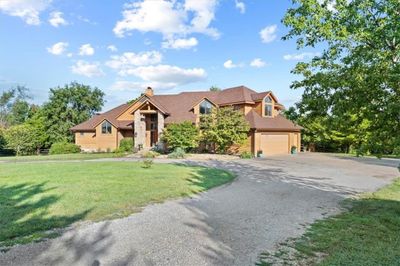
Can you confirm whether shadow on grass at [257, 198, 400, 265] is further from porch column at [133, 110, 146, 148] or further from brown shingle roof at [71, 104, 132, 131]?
brown shingle roof at [71, 104, 132, 131]

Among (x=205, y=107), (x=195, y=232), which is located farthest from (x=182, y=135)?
(x=195, y=232)

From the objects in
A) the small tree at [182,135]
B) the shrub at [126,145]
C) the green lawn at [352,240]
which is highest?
the small tree at [182,135]

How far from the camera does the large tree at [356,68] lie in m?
6.61

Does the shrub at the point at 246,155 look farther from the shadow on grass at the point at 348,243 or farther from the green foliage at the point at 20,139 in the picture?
the green foliage at the point at 20,139

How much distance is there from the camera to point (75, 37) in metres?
22.8

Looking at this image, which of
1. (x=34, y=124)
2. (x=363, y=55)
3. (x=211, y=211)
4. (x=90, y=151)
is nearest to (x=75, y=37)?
(x=90, y=151)

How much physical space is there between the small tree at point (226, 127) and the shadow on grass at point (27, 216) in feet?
61.5

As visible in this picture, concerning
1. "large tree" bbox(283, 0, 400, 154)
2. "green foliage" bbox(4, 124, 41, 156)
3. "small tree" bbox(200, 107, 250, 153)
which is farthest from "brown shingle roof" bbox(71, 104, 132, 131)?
"large tree" bbox(283, 0, 400, 154)

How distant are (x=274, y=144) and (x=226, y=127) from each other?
242 inches

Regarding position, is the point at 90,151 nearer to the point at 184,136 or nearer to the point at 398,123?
the point at 184,136

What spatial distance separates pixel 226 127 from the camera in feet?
89.2

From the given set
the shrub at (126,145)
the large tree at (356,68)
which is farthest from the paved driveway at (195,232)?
the shrub at (126,145)

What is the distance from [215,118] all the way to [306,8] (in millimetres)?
20524

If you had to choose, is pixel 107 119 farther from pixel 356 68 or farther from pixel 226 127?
pixel 356 68
